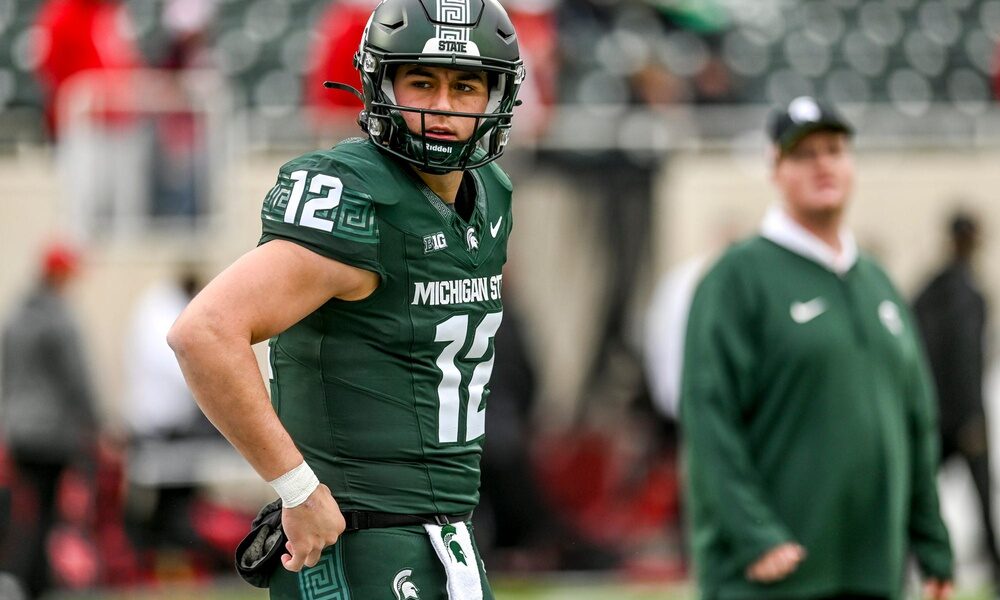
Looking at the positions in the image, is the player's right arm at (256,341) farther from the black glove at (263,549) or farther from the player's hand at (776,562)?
the player's hand at (776,562)

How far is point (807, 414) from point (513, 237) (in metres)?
5.98

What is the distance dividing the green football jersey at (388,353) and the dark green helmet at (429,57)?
0.06m

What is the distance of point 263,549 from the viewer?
3285 mm

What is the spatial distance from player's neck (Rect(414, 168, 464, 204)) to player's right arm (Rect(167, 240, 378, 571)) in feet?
0.99

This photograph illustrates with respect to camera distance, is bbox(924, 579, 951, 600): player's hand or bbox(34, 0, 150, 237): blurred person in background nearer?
bbox(924, 579, 951, 600): player's hand

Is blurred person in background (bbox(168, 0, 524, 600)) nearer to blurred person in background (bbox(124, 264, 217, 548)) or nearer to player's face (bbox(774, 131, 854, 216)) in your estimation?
player's face (bbox(774, 131, 854, 216))

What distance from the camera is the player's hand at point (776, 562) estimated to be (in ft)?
15.5

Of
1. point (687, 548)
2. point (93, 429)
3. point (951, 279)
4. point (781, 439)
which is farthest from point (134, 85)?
point (781, 439)

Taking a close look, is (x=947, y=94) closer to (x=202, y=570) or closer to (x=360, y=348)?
(x=202, y=570)

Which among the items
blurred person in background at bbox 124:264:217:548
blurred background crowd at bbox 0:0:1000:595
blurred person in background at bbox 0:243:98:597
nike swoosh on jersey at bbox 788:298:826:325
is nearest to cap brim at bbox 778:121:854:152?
nike swoosh on jersey at bbox 788:298:826:325

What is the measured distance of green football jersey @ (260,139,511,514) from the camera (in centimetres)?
320

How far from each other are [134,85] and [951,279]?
5.05m

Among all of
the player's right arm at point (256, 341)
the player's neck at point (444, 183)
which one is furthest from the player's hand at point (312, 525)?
the player's neck at point (444, 183)

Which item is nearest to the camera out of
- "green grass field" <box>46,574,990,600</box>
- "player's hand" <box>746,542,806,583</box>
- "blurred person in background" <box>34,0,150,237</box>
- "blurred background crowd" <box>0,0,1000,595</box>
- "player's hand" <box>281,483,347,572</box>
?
"player's hand" <box>281,483,347,572</box>
